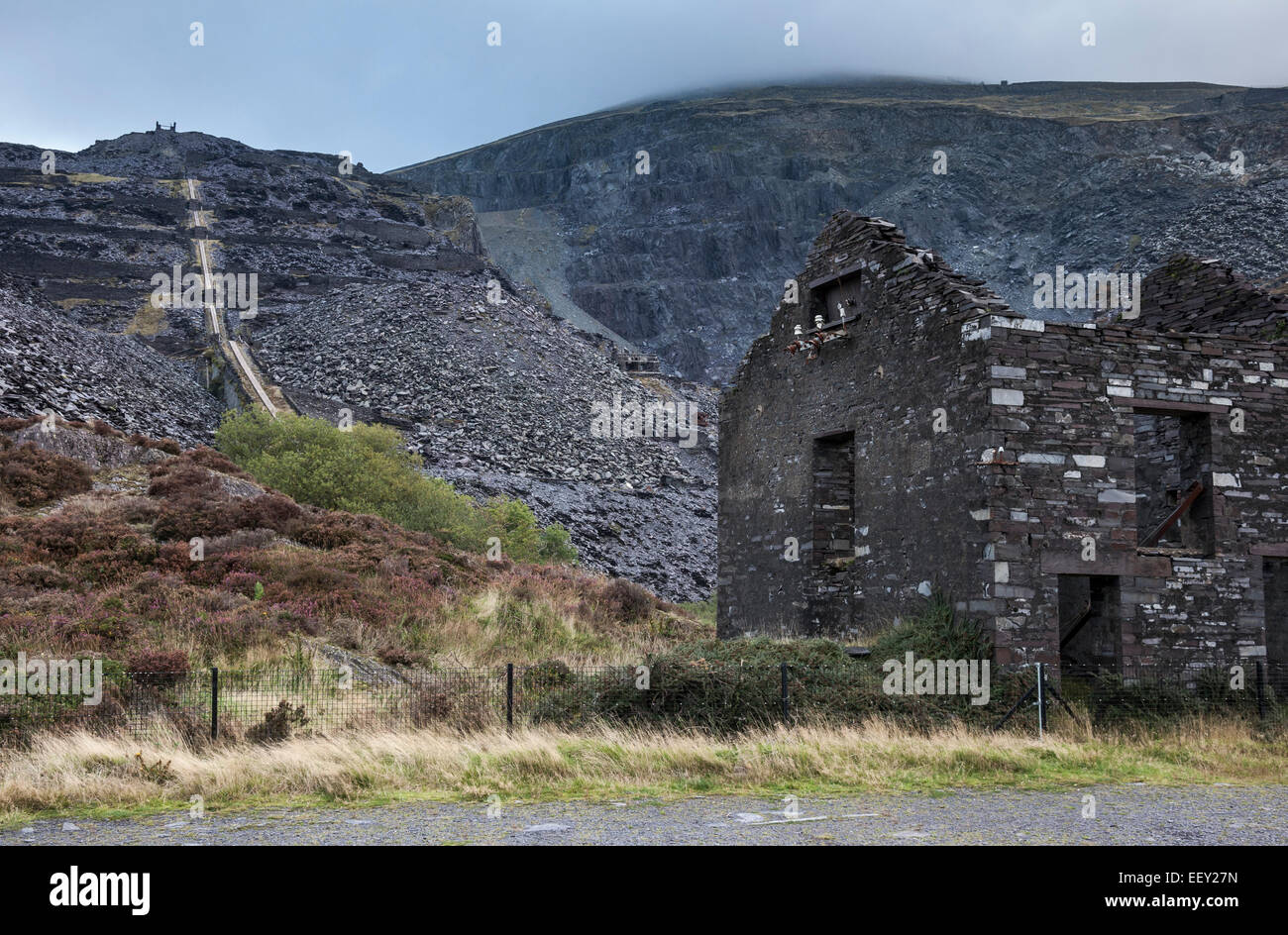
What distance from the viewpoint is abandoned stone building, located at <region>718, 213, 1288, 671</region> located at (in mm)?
14562

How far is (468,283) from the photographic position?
77.1 m

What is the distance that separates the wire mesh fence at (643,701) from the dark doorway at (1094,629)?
230mm

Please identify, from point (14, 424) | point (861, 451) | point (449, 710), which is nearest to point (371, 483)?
point (14, 424)

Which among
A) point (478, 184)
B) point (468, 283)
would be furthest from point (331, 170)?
point (478, 184)

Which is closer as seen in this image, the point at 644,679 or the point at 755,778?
the point at 755,778

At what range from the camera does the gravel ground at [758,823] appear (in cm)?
846

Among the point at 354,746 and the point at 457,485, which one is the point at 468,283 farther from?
the point at 354,746

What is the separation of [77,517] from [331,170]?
94270 mm

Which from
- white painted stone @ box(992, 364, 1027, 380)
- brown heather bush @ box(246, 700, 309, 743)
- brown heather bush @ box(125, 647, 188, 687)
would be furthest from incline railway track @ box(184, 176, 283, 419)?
white painted stone @ box(992, 364, 1027, 380)

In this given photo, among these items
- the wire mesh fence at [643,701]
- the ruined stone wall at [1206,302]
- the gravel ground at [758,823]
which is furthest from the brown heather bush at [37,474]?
the ruined stone wall at [1206,302]

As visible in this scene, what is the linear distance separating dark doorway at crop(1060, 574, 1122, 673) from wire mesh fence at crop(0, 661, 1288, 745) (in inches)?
9.1

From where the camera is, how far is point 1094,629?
15.2m

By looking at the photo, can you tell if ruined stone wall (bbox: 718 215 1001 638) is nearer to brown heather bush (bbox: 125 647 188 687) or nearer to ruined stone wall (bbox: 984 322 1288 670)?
ruined stone wall (bbox: 984 322 1288 670)

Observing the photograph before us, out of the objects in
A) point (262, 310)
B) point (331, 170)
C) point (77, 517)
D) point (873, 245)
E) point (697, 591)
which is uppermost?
point (331, 170)
